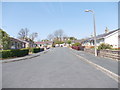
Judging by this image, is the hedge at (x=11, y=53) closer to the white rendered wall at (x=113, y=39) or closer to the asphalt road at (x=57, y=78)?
the asphalt road at (x=57, y=78)

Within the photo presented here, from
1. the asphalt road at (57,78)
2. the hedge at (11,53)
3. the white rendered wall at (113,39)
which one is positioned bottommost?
the asphalt road at (57,78)

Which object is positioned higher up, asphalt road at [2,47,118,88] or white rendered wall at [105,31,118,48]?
white rendered wall at [105,31,118,48]

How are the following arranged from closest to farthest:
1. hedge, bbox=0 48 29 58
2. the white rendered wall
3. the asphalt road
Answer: the asphalt road, hedge, bbox=0 48 29 58, the white rendered wall

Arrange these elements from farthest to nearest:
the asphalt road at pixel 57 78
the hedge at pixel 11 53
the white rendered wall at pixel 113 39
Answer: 1. the white rendered wall at pixel 113 39
2. the hedge at pixel 11 53
3. the asphalt road at pixel 57 78

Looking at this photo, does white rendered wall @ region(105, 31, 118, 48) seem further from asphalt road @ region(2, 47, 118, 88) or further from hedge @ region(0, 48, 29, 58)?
asphalt road @ region(2, 47, 118, 88)

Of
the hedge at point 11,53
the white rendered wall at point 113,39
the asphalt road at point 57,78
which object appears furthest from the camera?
the white rendered wall at point 113,39

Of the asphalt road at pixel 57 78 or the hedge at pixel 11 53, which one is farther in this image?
the hedge at pixel 11 53

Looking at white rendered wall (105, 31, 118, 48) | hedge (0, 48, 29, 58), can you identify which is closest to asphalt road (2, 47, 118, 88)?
hedge (0, 48, 29, 58)

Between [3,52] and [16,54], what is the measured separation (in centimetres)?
217

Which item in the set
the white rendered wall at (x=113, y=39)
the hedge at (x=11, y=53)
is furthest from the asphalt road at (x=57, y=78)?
the white rendered wall at (x=113, y=39)

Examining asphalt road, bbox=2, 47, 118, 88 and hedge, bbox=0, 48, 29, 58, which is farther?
hedge, bbox=0, 48, 29, 58

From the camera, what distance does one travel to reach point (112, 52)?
14297mm

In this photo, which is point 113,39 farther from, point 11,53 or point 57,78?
point 57,78

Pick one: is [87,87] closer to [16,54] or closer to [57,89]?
[57,89]
